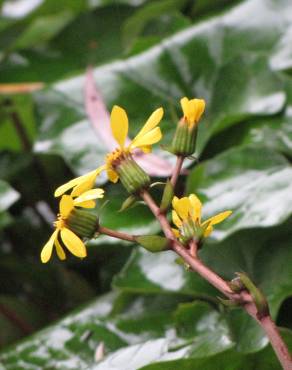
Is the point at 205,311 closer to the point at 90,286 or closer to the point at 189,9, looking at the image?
the point at 90,286

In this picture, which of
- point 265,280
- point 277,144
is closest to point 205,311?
point 265,280

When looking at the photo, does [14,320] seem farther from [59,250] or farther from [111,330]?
[59,250]

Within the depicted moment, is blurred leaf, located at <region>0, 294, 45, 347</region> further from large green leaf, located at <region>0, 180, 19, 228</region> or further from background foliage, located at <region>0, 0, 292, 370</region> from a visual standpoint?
large green leaf, located at <region>0, 180, 19, 228</region>

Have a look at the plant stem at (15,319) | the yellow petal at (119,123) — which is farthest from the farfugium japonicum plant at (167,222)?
the plant stem at (15,319)

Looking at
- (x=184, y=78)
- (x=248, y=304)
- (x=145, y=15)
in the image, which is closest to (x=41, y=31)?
(x=145, y=15)

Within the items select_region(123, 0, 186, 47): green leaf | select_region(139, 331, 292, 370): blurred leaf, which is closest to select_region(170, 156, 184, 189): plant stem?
select_region(139, 331, 292, 370): blurred leaf

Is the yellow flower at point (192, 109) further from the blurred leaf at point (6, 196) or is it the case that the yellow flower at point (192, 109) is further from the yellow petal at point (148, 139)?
the blurred leaf at point (6, 196)
